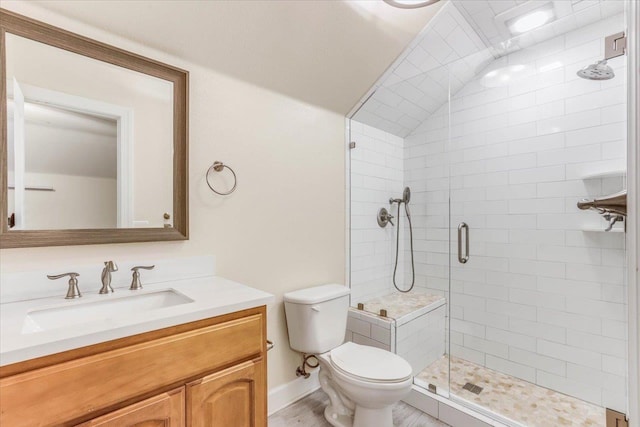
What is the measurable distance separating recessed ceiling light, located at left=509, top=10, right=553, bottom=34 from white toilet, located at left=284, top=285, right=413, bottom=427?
2233mm

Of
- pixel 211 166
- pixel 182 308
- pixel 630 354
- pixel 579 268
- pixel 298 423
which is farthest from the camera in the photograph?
pixel 579 268

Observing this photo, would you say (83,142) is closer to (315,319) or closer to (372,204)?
(315,319)

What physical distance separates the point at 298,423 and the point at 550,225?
2.12 m

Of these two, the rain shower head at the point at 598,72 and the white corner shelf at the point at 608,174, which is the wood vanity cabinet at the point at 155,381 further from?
the rain shower head at the point at 598,72

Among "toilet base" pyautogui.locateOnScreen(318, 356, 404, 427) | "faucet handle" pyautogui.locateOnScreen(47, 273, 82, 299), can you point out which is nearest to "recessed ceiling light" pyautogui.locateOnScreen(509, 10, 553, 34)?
"toilet base" pyautogui.locateOnScreen(318, 356, 404, 427)

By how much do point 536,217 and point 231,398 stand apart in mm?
2276

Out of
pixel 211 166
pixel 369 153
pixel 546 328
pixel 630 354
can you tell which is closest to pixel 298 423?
pixel 211 166

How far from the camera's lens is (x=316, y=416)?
183cm

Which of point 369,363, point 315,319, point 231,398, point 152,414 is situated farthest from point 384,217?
point 152,414

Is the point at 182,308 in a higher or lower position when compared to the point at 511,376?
higher

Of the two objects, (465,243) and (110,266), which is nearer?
(110,266)

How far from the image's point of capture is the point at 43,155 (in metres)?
1.21

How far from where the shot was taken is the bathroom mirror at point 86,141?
1133 mm

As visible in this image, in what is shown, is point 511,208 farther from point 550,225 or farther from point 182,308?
point 182,308
